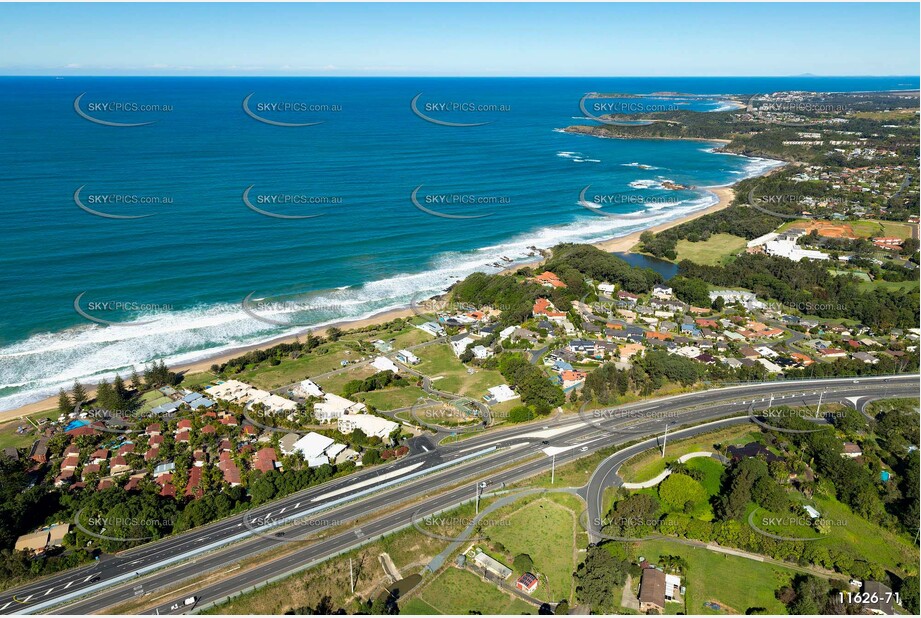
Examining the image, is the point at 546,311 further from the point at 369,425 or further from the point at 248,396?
the point at 248,396

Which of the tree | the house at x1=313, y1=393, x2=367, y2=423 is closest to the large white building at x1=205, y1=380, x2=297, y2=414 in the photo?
the house at x1=313, y1=393, x2=367, y2=423

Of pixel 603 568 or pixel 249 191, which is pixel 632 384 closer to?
pixel 603 568

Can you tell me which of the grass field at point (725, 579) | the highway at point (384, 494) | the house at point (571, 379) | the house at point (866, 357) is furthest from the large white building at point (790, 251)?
the grass field at point (725, 579)

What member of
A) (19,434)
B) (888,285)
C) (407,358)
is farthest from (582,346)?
(19,434)

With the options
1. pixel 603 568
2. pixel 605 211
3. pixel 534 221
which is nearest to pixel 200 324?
pixel 603 568

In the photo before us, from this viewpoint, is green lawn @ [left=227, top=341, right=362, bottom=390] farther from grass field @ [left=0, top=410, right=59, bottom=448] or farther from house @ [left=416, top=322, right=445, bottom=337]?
grass field @ [left=0, top=410, right=59, bottom=448]

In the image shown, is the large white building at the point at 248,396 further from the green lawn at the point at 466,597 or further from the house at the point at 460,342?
the green lawn at the point at 466,597
